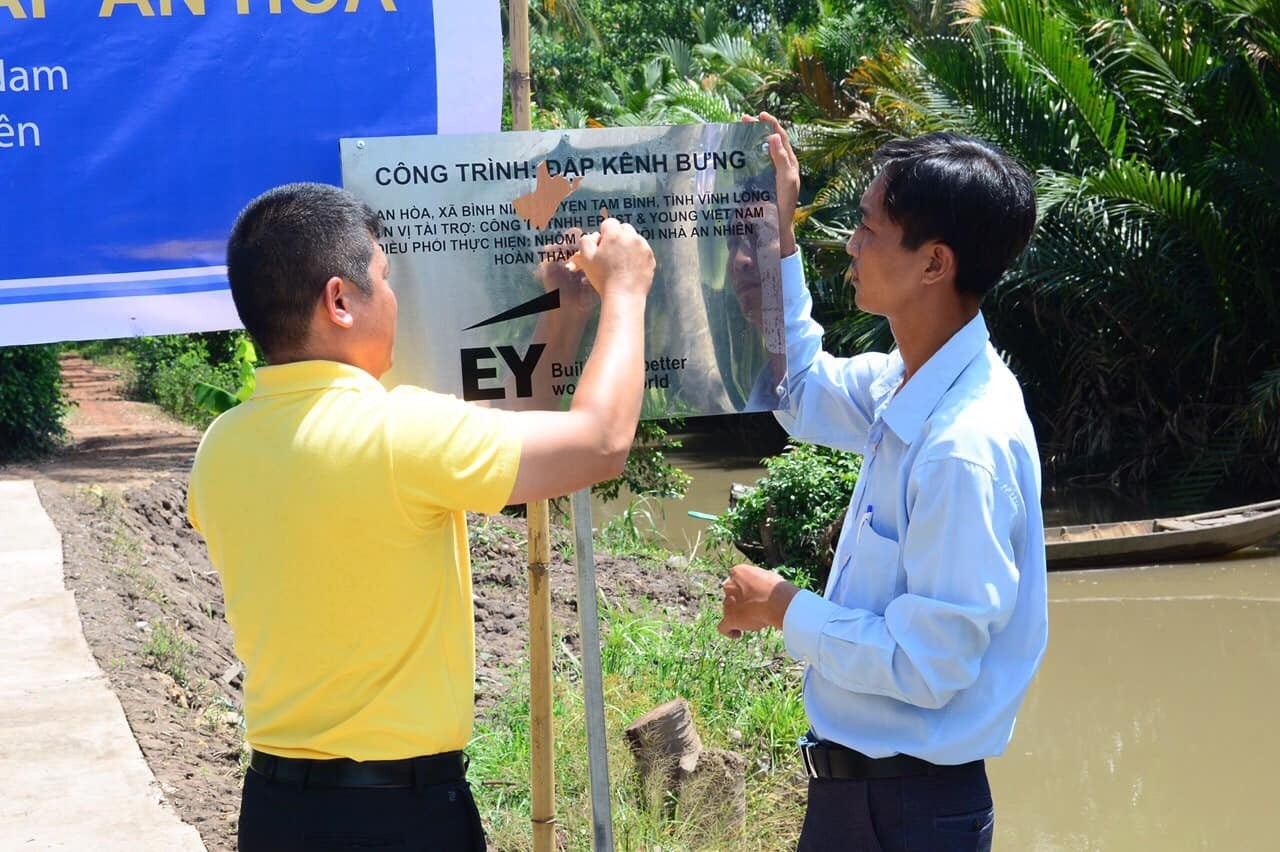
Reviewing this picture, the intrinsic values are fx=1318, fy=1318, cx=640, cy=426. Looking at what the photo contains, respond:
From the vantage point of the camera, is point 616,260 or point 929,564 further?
point 616,260

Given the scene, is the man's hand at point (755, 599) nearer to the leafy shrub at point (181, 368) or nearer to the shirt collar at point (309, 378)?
the shirt collar at point (309, 378)

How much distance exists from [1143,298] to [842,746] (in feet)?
38.2

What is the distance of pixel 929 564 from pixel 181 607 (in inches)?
193

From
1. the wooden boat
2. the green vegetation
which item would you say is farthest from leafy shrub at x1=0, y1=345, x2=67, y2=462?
the wooden boat

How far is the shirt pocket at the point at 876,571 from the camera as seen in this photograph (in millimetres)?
1863

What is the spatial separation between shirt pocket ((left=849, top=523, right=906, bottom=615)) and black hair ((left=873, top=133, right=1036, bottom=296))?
1.28 feet

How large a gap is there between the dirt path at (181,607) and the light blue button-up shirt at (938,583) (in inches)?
93.5

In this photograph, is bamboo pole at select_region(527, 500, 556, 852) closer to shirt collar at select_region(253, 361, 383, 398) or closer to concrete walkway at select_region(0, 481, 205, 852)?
shirt collar at select_region(253, 361, 383, 398)

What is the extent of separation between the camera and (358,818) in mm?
1814

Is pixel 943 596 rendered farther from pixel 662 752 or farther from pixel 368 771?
pixel 662 752

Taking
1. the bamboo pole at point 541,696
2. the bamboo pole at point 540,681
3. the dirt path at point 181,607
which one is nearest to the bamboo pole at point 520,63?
the bamboo pole at point 540,681

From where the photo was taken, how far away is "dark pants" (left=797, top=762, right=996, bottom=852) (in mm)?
1865

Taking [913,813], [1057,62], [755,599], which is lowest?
[913,813]

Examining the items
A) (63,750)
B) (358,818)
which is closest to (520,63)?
(358,818)
